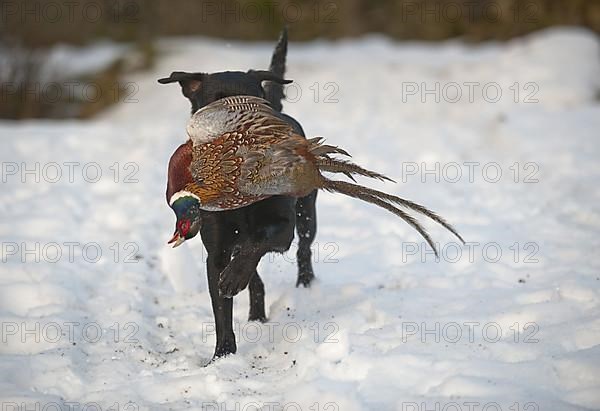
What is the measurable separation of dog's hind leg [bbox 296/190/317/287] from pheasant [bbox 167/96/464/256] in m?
1.11

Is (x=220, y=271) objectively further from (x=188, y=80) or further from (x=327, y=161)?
(x=188, y=80)

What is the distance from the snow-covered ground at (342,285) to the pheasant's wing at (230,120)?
3.33 ft

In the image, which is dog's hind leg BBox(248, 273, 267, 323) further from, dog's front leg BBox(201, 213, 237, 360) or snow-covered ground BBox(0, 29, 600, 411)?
dog's front leg BBox(201, 213, 237, 360)

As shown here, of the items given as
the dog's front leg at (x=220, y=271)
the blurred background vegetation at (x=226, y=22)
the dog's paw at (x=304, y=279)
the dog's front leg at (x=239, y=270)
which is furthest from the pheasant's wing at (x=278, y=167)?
the blurred background vegetation at (x=226, y=22)

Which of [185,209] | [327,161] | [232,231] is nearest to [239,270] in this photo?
[232,231]

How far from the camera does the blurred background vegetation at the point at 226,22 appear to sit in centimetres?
1364

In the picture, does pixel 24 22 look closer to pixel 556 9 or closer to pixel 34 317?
pixel 556 9

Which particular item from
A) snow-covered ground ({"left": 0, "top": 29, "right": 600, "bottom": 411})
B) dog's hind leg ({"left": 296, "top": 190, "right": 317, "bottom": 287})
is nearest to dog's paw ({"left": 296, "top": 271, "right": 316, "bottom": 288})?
dog's hind leg ({"left": 296, "top": 190, "right": 317, "bottom": 287})

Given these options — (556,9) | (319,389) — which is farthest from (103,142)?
(556,9)

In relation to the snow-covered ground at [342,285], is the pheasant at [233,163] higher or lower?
higher

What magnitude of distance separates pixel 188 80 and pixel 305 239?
133 cm

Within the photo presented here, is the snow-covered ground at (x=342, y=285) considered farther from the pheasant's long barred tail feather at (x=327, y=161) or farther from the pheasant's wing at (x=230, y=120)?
the pheasant's wing at (x=230, y=120)

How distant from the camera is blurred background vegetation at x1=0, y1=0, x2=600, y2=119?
44.8 ft

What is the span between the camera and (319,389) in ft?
9.86
